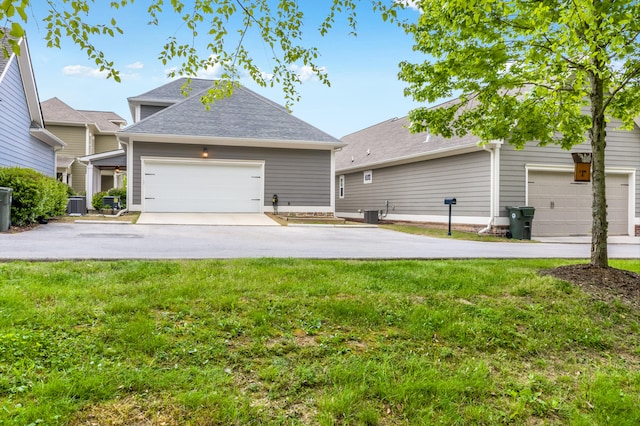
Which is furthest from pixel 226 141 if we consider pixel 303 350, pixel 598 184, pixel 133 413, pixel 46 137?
pixel 133 413

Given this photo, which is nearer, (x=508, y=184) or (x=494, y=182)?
(x=494, y=182)

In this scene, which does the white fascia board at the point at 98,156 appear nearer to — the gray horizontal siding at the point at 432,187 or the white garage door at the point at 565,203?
the gray horizontal siding at the point at 432,187

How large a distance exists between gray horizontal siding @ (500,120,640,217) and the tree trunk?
808 cm

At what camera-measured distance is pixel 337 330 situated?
10.5 ft

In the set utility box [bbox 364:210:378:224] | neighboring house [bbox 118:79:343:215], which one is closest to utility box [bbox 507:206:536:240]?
→ utility box [bbox 364:210:378:224]

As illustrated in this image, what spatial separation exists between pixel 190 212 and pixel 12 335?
13195mm

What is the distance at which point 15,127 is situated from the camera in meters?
12.7

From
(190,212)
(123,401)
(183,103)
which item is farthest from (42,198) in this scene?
(123,401)

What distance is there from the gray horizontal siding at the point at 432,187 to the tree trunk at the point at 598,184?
26.7ft

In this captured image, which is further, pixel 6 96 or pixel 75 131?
pixel 75 131

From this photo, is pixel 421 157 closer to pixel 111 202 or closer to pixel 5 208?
pixel 5 208

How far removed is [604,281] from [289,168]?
511 inches

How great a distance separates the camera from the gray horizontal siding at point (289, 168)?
15.6 metres

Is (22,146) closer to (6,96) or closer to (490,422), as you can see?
(6,96)
